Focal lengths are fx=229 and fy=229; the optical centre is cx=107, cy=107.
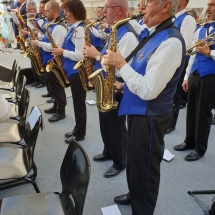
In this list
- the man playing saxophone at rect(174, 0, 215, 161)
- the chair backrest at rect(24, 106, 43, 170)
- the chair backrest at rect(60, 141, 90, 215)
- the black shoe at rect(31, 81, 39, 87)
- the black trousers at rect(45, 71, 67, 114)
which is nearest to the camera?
the chair backrest at rect(60, 141, 90, 215)

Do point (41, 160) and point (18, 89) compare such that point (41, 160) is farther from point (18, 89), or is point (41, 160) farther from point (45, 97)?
point (45, 97)

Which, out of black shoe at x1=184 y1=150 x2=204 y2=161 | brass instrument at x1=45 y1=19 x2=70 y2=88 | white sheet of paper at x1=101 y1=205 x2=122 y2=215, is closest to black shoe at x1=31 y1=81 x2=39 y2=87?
brass instrument at x1=45 y1=19 x2=70 y2=88

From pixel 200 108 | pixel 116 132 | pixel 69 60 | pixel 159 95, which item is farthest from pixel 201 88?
pixel 69 60

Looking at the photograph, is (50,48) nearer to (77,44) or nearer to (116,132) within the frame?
(77,44)

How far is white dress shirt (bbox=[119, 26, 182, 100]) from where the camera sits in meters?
1.33

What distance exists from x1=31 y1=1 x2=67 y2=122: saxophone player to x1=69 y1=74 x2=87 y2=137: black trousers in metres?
0.67

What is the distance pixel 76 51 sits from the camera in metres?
2.80

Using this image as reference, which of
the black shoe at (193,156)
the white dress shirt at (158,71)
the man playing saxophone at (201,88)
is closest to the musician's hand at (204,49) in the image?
the man playing saxophone at (201,88)

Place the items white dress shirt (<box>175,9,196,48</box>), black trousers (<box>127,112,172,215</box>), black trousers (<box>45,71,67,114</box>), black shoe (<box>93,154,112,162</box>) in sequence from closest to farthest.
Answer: black trousers (<box>127,112,172,215</box>), white dress shirt (<box>175,9,196,48</box>), black shoe (<box>93,154,112,162</box>), black trousers (<box>45,71,67,114</box>)

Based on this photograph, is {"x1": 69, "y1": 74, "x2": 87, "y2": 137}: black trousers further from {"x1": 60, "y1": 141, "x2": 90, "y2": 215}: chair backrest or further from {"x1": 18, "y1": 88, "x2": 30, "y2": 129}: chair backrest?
{"x1": 60, "y1": 141, "x2": 90, "y2": 215}: chair backrest

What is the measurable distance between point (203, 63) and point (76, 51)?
1.46 metres

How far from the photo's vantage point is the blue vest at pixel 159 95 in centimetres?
140

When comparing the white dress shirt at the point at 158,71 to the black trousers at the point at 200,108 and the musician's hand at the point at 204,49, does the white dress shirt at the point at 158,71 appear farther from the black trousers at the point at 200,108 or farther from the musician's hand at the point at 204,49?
the black trousers at the point at 200,108

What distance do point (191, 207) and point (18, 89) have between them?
101 inches
